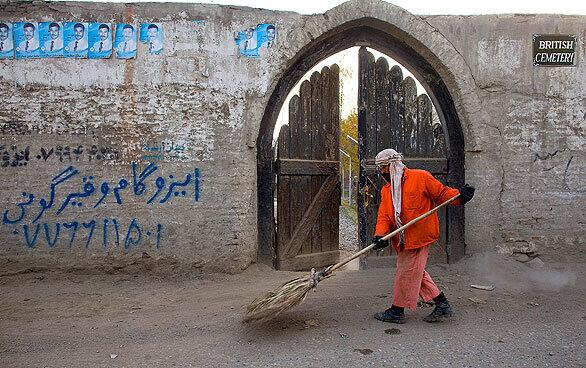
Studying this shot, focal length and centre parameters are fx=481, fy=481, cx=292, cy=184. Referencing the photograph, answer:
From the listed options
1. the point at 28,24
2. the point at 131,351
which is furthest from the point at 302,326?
the point at 28,24

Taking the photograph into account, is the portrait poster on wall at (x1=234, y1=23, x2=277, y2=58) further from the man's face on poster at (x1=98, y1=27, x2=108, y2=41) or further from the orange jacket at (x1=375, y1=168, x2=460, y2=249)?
the orange jacket at (x1=375, y1=168, x2=460, y2=249)

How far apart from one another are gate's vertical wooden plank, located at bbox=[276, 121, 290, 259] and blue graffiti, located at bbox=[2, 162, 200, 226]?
110 centimetres

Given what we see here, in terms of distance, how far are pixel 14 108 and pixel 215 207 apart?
7.97 ft

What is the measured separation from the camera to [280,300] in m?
3.85

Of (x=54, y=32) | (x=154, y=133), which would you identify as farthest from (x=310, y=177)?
(x=54, y=32)

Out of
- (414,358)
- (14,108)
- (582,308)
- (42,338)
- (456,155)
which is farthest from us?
(456,155)

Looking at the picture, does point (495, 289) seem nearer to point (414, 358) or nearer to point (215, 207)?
point (414, 358)

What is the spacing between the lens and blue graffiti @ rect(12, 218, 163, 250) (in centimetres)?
523

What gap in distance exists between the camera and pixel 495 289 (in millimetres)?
5117

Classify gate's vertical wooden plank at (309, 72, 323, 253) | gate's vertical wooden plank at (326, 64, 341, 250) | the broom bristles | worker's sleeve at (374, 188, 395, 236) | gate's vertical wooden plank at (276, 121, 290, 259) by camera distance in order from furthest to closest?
gate's vertical wooden plank at (326, 64, 341, 250) → gate's vertical wooden plank at (309, 72, 323, 253) → gate's vertical wooden plank at (276, 121, 290, 259) → worker's sleeve at (374, 188, 395, 236) → the broom bristles

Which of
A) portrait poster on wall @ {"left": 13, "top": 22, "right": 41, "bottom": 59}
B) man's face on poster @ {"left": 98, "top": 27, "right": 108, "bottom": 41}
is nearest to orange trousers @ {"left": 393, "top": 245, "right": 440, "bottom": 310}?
man's face on poster @ {"left": 98, "top": 27, "right": 108, "bottom": 41}

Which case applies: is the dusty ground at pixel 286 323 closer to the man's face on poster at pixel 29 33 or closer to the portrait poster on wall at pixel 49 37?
the portrait poster on wall at pixel 49 37

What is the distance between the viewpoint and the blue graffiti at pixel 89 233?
17.2ft

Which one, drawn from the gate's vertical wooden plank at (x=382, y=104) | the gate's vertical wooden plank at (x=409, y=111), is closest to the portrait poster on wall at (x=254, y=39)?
the gate's vertical wooden plank at (x=382, y=104)
